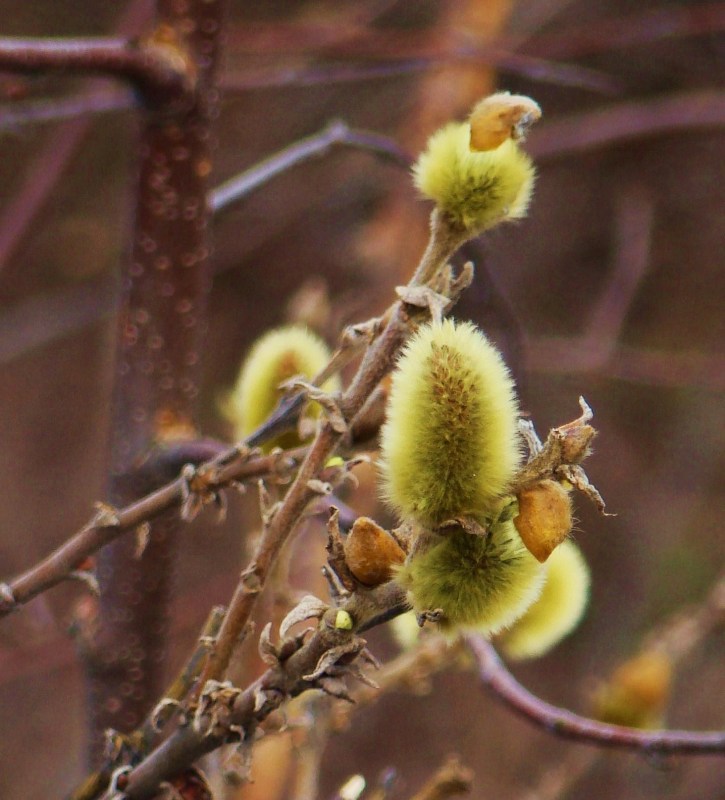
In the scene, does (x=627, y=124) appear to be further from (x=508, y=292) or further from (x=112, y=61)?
(x=112, y=61)

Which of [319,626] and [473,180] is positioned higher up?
[473,180]

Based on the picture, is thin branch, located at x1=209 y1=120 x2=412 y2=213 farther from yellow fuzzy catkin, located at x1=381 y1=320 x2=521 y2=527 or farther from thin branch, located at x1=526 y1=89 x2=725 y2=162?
thin branch, located at x1=526 y1=89 x2=725 y2=162

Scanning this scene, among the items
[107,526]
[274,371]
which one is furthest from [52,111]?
[107,526]

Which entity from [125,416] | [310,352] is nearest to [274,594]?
[310,352]

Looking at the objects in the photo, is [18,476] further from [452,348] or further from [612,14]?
[452,348]

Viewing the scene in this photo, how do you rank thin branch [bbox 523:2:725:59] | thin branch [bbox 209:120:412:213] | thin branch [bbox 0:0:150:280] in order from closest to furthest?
thin branch [bbox 209:120:412:213], thin branch [bbox 0:0:150:280], thin branch [bbox 523:2:725:59]

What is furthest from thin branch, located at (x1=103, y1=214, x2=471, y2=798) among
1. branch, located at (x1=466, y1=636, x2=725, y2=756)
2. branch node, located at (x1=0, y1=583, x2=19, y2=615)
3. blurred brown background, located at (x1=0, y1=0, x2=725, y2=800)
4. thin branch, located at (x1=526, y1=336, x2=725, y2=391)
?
blurred brown background, located at (x1=0, y1=0, x2=725, y2=800)

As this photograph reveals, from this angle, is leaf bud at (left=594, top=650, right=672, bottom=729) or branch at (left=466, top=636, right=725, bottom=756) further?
leaf bud at (left=594, top=650, right=672, bottom=729)
